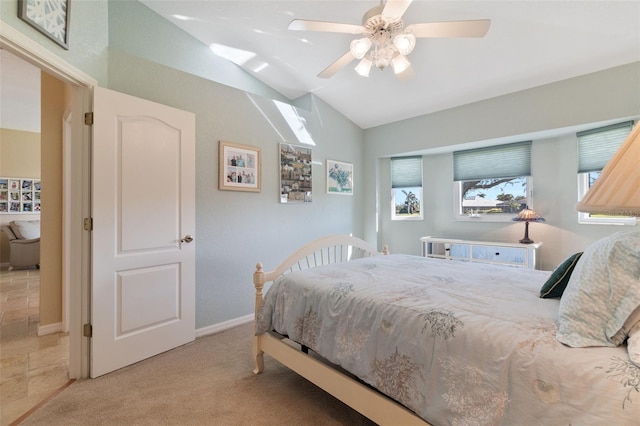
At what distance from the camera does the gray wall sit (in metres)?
2.76

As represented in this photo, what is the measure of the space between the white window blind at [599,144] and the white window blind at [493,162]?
483 mm

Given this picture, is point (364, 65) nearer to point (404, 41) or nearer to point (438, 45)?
point (404, 41)

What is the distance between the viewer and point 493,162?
3750mm

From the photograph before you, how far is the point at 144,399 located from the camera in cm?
186

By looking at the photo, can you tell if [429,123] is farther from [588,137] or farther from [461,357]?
[461,357]

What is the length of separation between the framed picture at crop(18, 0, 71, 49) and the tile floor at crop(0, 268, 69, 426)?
2.25m

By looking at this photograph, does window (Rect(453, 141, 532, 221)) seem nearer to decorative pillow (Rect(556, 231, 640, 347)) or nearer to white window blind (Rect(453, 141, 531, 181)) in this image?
white window blind (Rect(453, 141, 531, 181))

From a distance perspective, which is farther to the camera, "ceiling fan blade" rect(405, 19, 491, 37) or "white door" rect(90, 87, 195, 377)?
"white door" rect(90, 87, 195, 377)

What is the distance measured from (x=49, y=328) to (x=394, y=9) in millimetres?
4005

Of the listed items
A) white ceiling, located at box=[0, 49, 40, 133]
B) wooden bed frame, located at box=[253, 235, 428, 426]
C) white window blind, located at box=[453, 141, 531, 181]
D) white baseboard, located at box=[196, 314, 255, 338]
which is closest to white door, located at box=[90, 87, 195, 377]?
white baseboard, located at box=[196, 314, 255, 338]

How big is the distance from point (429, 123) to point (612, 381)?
359cm

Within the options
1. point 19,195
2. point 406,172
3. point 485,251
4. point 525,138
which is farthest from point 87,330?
point 19,195

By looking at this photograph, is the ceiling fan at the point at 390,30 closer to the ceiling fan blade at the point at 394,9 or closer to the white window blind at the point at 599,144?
the ceiling fan blade at the point at 394,9

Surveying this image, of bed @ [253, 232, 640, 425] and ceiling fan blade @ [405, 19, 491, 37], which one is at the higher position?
ceiling fan blade @ [405, 19, 491, 37]
